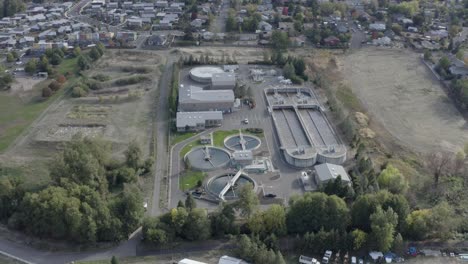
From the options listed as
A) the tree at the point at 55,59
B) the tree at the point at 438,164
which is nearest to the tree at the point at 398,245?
the tree at the point at 438,164

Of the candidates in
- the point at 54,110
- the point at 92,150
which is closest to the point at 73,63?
the point at 54,110

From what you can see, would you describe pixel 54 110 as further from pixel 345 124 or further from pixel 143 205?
pixel 345 124

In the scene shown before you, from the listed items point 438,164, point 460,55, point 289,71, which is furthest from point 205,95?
point 460,55

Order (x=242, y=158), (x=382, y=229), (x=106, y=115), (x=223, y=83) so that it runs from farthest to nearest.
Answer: (x=223, y=83) < (x=106, y=115) < (x=242, y=158) < (x=382, y=229)

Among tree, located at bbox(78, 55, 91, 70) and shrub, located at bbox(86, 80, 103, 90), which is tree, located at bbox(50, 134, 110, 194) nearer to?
shrub, located at bbox(86, 80, 103, 90)

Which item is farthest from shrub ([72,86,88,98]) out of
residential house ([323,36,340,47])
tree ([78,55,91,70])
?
residential house ([323,36,340,47])

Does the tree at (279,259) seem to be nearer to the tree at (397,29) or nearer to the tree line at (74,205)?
the tree line at (74,205)

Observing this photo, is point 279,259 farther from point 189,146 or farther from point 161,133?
point 161,133
